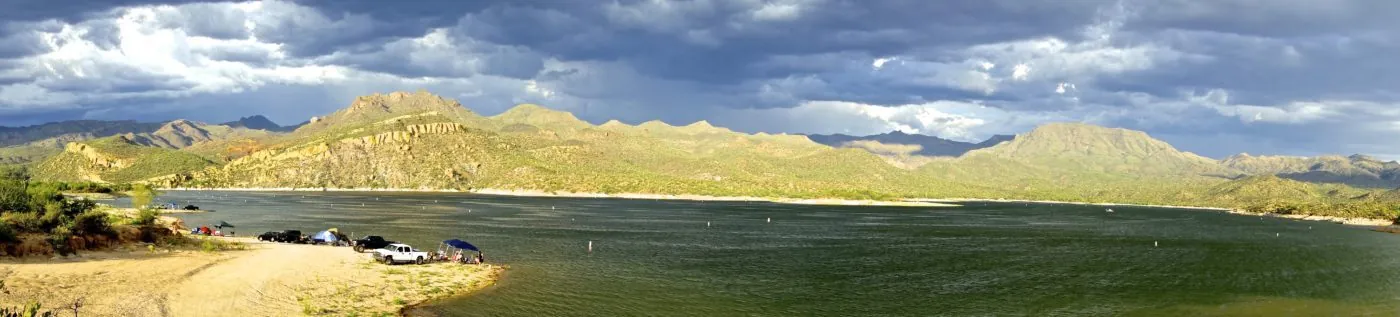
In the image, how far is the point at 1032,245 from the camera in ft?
328

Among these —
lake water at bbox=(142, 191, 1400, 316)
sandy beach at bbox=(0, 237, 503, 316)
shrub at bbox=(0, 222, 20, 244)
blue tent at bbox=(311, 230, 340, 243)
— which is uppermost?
shrub at bbox=(0, 222, 20, 244)

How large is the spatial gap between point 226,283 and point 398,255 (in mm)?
14244

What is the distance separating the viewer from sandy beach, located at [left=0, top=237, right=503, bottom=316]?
3462 centimetres

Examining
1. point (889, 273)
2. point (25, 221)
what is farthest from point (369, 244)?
point (889, 273)

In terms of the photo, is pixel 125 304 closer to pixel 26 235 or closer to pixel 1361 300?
pixel 26 235

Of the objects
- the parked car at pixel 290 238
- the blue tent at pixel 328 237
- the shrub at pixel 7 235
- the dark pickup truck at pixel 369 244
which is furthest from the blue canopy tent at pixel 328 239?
the shrub at pixel 7 235

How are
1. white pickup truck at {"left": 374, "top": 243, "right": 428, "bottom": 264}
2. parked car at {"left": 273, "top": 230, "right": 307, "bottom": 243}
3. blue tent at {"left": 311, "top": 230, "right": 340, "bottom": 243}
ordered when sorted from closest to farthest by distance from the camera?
1. white pickup truck at {"left": 374, "top": 243, "right": 428, "bottom": 264}
2. blue tent at {"left": 311, "top": 230, "right": 340, "bottom": 243}
3. parked car at {"left": 273, "top": 230, "right": 307, "bottom": 243}

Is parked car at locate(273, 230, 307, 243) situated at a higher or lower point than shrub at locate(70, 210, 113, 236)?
lower

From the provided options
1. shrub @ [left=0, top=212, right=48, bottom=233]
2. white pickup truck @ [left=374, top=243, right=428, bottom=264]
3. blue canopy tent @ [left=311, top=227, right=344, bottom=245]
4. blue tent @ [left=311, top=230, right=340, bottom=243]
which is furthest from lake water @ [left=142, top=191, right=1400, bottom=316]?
shrub @ [left=0, top=212, right=48, bottom=233]

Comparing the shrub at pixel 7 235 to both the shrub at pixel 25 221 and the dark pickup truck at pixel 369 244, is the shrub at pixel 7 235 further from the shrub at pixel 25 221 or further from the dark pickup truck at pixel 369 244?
the dark pickup truck at pixel 369 244

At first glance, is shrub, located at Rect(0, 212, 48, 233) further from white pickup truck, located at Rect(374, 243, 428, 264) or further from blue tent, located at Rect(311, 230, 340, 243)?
blue tent, located at Rect(311, 230, 340, 243)

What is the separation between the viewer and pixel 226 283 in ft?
137

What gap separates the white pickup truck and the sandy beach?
991 mm

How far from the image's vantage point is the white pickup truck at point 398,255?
5534 cm
